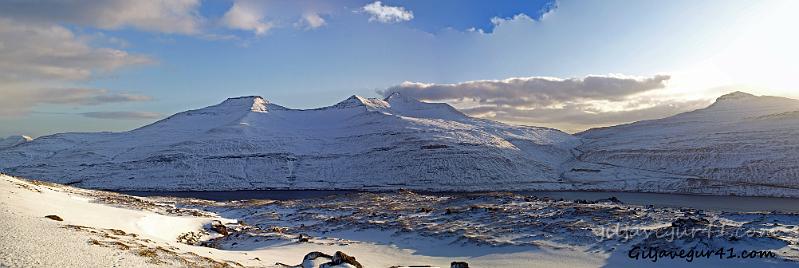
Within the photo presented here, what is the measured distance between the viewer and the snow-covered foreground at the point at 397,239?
21641 mm

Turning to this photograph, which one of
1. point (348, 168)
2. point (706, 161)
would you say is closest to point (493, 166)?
point (348, 168)

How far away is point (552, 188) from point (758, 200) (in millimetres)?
46024

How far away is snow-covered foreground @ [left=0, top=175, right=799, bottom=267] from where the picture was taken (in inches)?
852

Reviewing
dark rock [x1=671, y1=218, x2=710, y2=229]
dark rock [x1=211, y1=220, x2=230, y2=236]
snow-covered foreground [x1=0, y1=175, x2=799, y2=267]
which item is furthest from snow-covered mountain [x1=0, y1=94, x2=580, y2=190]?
dark rock [x1=671, y1=218, x2=710, y2=229]

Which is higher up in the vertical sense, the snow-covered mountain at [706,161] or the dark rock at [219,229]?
the snow-covered mountain at [706,161]

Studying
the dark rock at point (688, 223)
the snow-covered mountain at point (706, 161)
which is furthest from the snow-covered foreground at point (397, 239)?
the snow-covered mountain at point (706, 161)

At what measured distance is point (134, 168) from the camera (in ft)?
598

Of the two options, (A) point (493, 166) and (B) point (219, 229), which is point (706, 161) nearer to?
(A) point (493, 166)

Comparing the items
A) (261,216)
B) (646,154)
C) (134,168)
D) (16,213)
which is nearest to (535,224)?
(16,213)

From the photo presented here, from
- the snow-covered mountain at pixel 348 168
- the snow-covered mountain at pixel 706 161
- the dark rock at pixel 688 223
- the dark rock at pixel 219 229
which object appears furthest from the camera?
the snow-covered mountain at pixel 348 168

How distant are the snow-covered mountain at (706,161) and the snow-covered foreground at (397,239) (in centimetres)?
9044

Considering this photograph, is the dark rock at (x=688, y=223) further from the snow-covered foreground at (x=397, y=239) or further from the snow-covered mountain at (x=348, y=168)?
the snow-covered mountain at (x=348, y=168)

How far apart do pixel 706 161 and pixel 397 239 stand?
135 m

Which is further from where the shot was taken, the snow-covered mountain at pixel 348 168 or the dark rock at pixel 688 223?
the snow-covered mountain at pixel 348 168
